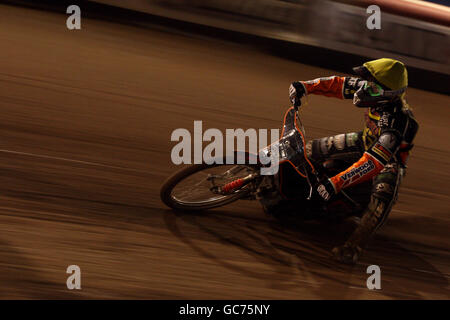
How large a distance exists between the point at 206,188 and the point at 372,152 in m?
1.58

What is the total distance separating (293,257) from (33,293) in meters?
2.24

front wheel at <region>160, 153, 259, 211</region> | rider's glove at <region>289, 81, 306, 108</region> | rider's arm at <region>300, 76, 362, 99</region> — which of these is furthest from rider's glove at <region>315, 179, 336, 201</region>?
rider's arm at <region>300, 76, 362, 99</region>

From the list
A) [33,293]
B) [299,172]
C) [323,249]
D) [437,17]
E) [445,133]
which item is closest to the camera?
[33,293]

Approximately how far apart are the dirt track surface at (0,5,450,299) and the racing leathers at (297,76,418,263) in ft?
1.53

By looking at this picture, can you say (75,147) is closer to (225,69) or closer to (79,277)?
(79,277)

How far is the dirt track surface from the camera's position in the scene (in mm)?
3607

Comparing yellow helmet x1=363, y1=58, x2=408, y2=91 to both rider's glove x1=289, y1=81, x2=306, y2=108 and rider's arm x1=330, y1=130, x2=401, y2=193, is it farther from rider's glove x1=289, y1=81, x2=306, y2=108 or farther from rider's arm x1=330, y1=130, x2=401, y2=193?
rider's glove x1=289, y1=81, x2=306, y2=108

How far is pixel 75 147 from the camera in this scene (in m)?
4.92

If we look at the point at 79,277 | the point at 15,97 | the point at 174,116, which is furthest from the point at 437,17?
the point at 79,277

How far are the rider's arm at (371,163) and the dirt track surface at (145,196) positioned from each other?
3.15 ft

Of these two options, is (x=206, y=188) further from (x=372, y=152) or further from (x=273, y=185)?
(x=372, y=152)

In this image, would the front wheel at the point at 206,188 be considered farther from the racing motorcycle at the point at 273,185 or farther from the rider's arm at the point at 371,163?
the rider's arm at the point at 371,163

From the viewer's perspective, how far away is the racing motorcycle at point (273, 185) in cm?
374

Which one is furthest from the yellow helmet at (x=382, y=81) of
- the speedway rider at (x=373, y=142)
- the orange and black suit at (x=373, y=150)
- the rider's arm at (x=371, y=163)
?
the rider's arm at (x=371, y=163)
